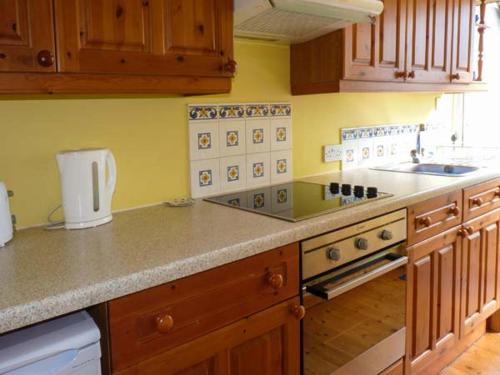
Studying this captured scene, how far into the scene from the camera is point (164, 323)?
1.11 metres

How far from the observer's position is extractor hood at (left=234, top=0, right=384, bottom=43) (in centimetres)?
157

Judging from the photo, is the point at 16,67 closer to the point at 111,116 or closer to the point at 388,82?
the point at 111,116

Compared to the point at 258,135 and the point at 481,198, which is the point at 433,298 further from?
the point at 258,135

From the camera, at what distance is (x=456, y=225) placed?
7.04 feet

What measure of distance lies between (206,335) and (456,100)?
2812 mm

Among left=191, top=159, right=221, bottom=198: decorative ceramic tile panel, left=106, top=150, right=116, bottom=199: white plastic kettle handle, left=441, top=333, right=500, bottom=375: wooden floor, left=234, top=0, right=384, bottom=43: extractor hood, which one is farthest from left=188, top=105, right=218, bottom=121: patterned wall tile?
left=441, top=333, right=500, bottom=375: wooden floor

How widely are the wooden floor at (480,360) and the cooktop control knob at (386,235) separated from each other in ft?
3.13

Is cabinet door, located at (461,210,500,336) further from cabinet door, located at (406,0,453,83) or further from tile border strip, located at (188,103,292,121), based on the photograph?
tile border strip, located at (188,103,292,121)

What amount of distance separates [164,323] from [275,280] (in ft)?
1.21

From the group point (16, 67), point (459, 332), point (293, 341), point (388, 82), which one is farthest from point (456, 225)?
point (16, 67)

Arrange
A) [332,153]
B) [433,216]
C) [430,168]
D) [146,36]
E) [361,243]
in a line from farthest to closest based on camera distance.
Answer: [430,168], [332,153], [433,216], [361,243], [146,36]

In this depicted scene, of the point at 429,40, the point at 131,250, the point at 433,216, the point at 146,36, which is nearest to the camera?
the point at 131,250

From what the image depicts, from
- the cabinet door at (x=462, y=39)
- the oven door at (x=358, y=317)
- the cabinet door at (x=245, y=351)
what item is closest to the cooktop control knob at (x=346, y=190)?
the oven door at (x=358, y=317)

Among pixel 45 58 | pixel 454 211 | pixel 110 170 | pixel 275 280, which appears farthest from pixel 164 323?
pixel 454 211
